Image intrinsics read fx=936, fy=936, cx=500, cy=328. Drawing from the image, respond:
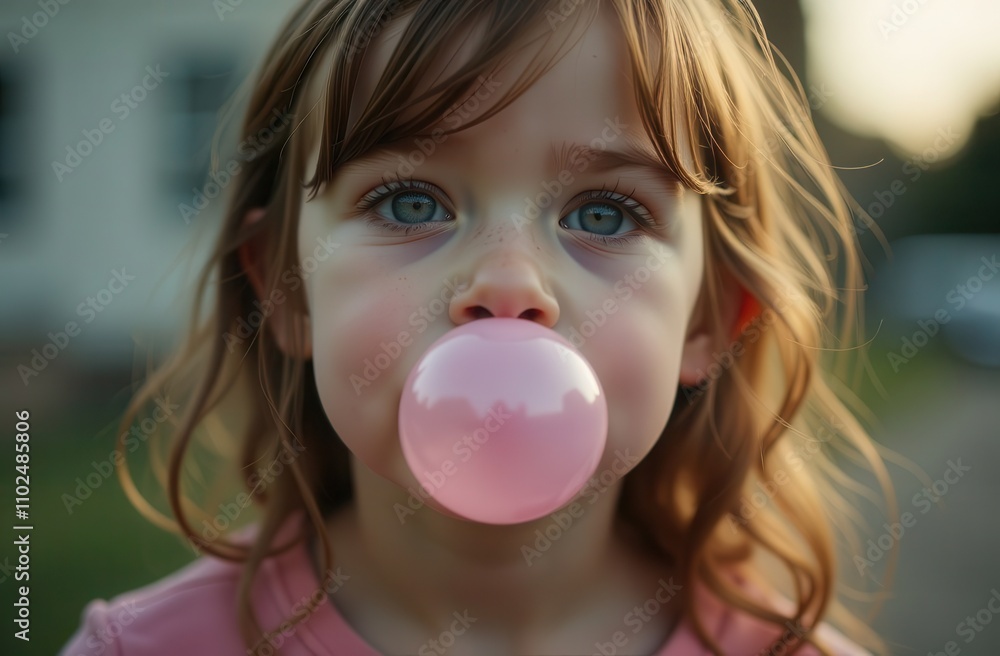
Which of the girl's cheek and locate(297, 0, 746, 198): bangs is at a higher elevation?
locate(297, 0, 746, 198): bangs

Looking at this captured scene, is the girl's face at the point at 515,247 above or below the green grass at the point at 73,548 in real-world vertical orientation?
above

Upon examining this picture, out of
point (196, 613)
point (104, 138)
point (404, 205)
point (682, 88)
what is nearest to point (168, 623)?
point (196, 613)

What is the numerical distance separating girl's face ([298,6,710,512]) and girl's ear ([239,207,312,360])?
16cm

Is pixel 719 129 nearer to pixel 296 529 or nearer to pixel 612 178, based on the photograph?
pixel 612 178

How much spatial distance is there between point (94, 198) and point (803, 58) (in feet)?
25.5

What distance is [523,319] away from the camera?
1.08 metres

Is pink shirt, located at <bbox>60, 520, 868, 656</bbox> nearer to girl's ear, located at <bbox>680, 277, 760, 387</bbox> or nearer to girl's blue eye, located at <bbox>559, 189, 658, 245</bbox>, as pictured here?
girl's ear, located at <bbox>680, 277, 760, 387</bbox>

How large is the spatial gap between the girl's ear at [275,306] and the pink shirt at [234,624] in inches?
12.8

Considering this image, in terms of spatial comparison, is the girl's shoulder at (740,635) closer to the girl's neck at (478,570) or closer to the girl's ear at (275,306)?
the girl's neck at (478,570)

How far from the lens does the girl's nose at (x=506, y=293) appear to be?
1.06 metres

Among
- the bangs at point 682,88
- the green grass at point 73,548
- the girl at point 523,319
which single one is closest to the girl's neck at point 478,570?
the girl at point 523,319

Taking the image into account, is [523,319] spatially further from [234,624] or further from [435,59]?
[234,624]

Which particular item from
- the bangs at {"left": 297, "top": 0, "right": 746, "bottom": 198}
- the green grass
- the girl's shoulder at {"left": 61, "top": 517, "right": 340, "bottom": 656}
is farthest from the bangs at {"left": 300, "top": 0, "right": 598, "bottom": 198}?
the green grass

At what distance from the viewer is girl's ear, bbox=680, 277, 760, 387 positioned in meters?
1.40
